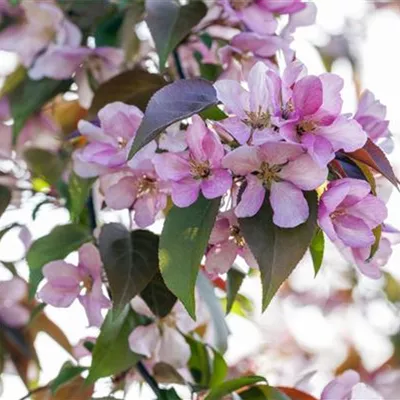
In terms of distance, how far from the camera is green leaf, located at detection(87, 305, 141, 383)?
79cm

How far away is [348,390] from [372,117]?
22 cm

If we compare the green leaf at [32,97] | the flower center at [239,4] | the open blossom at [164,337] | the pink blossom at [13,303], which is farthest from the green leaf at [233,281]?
the pink blossom at [13,303]

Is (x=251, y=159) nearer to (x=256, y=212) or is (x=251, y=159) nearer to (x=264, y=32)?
(x=256, y=212)

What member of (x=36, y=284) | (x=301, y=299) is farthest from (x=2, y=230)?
(x=301, y=299)

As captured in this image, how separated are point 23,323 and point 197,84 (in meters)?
0.66

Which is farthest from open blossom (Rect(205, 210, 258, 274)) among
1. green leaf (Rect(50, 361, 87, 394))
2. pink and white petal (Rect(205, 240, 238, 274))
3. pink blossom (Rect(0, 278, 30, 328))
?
pink blossom (Rect(0, 278, 30, 328))

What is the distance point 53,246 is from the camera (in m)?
0.86

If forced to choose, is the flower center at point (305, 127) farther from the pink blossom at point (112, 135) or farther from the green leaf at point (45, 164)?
the green leaf at point (45, 164)

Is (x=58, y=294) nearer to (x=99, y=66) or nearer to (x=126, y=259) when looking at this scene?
(x=126, y=259)

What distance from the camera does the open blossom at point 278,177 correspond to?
0.62 metres

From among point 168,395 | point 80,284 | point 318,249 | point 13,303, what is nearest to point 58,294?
point 80,284

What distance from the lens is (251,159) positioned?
0.62 metres

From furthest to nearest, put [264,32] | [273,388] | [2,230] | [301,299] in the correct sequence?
1. [301,299]
2. [2,230]
3. [264,32]
4. [273,388]

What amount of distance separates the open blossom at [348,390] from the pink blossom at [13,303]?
56cm
